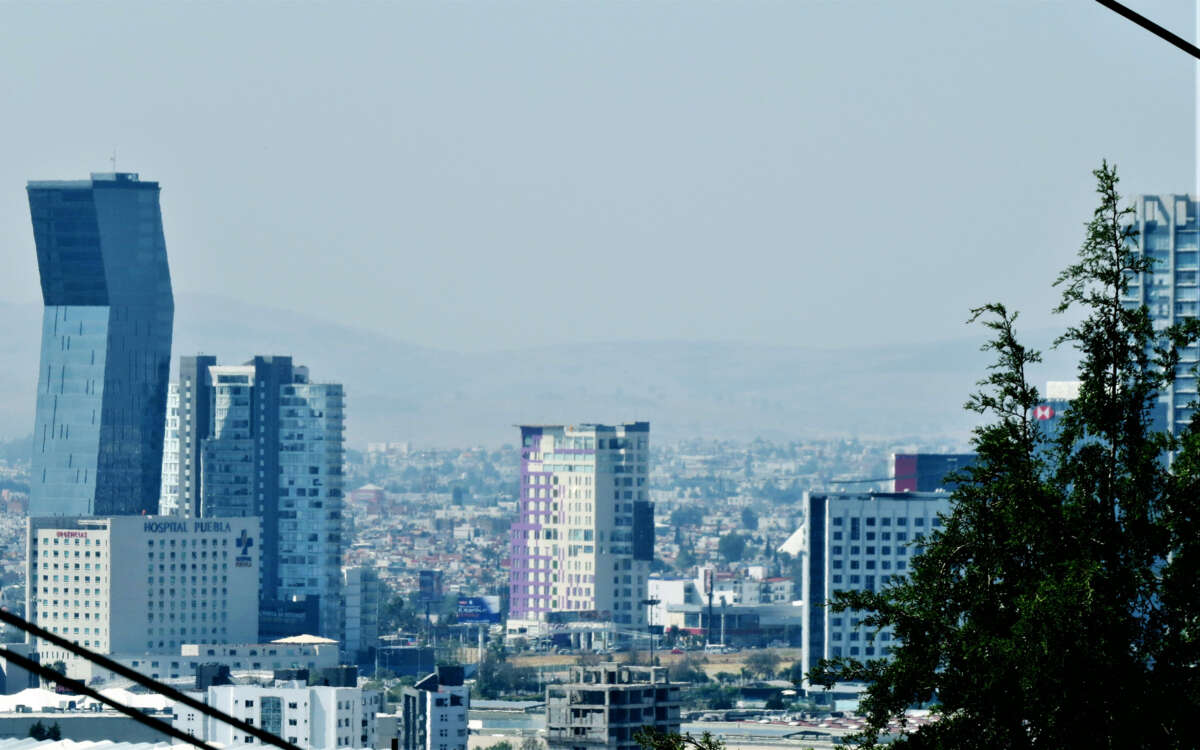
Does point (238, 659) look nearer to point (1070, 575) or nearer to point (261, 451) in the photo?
point (261, 451)

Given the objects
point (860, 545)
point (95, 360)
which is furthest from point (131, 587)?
point (860, 545)

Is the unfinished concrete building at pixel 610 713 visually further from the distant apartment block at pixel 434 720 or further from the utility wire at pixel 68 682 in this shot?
the utility wire at pixel 68 682

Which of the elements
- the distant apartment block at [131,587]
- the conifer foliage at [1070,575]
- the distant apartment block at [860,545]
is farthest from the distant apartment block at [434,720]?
the conifer foliage at [1070,575]

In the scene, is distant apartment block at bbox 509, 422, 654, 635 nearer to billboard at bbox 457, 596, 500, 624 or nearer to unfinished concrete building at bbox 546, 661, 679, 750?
billboard at bbox 457, 596, 500, 624

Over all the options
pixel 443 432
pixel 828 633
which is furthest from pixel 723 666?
pixel 443 432

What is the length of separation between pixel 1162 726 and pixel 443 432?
171 metres

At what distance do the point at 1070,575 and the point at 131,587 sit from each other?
6866 cm

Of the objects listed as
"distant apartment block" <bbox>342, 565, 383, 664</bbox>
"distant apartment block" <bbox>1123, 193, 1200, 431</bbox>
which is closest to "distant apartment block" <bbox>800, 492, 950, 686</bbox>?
"distant apartment block" <bbox>1123, 193, 1200, 431</bbox>

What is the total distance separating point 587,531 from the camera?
305 feet

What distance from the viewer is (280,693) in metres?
44.8

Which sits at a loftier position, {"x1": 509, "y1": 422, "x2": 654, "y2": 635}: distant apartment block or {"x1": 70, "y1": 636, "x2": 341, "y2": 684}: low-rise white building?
{"x1": 509, "y1": 422, "x2": 654, "y2": 635}: distant apartment block

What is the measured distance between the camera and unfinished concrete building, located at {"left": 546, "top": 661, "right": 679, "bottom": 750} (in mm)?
34656

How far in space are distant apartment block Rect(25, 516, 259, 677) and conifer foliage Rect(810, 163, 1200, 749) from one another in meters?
66.4

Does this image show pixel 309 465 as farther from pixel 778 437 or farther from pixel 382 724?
pixel 778 437
